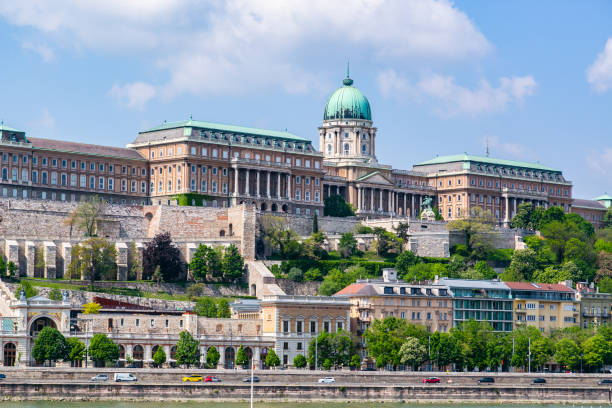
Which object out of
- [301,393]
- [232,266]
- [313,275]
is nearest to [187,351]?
[301,393]

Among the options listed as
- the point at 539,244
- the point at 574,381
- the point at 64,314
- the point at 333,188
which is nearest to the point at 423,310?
the point at 574,381

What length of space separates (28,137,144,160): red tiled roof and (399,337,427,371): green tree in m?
57.4

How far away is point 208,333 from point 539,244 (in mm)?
61831

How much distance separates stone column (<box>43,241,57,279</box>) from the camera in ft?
459

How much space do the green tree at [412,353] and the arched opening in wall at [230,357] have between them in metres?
13.2

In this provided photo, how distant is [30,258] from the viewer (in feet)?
460

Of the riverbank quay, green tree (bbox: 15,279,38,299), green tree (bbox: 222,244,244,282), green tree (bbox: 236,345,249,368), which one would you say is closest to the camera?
the riverbank quay

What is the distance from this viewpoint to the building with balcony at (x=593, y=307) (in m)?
142

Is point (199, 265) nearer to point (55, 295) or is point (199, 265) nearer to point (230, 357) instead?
point (55, 295)

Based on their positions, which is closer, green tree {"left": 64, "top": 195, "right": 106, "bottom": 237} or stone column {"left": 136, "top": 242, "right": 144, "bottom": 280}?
stone column {"left": 136, "top": 242, "right": 144, "bottom": 280}

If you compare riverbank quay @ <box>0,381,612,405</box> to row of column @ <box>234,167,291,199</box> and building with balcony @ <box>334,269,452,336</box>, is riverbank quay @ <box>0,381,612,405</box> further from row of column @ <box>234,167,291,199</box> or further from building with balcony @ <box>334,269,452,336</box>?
row of column @ <box>234,167,291,199</box>

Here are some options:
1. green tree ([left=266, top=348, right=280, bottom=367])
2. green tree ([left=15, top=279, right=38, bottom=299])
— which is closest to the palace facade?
green tree ([left=15, top=279, right=38, bottom=299])

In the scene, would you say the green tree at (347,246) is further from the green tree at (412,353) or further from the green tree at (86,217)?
the green tree at (412,353)

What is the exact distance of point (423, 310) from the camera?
131 m
